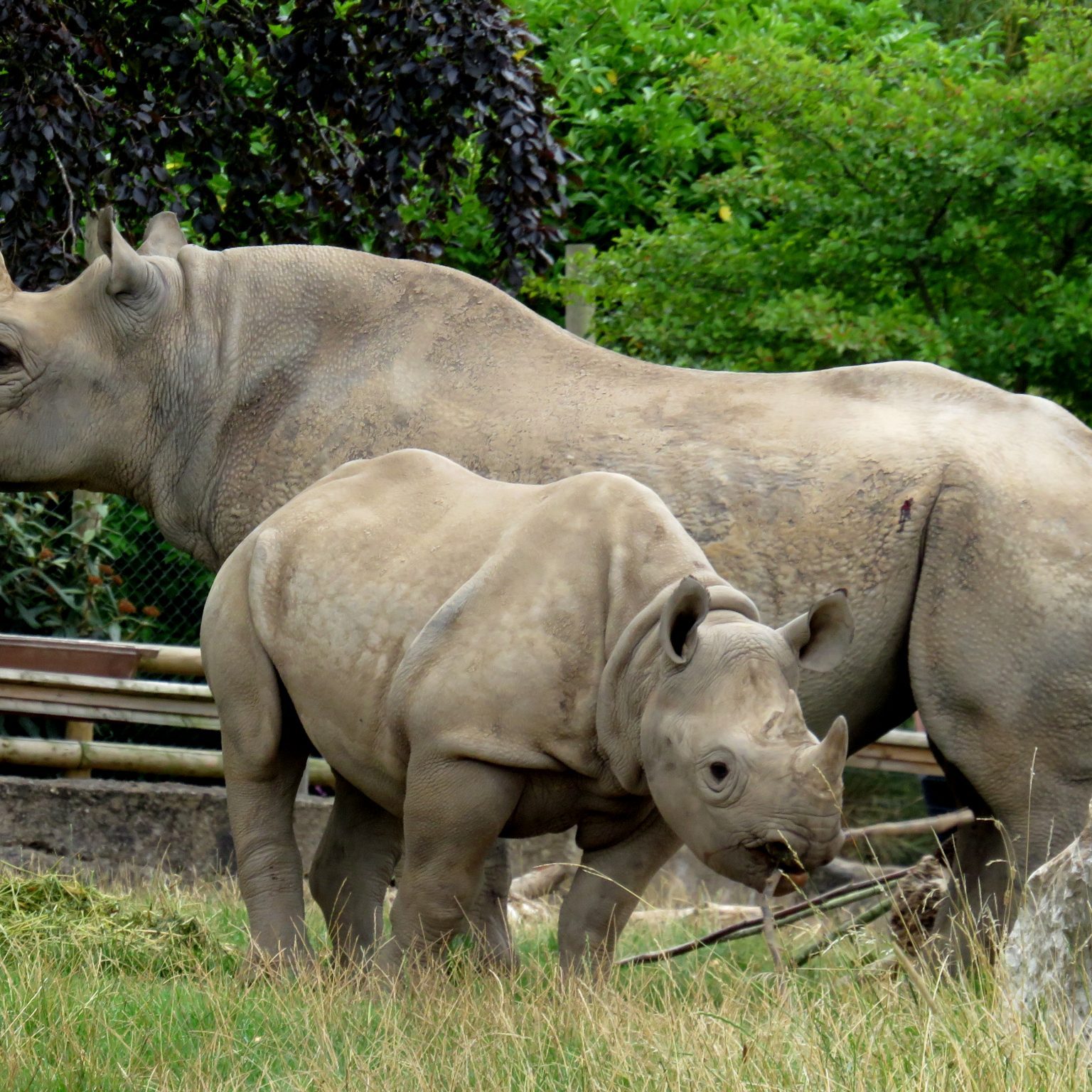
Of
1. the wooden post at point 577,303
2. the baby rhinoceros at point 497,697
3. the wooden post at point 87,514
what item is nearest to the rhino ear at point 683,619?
the baby rhinoceros at point 497,697

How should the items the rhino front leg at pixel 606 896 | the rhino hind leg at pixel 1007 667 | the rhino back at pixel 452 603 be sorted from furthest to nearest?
the rhino hind leg at pixel 1007 667, the rhino front leg at pixel 606 896, the rhino back at pixel 452 603

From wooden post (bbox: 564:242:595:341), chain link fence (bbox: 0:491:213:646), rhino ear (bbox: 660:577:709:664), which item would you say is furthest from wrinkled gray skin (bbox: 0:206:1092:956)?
chain link fence (bbox: 0:491:213:646)

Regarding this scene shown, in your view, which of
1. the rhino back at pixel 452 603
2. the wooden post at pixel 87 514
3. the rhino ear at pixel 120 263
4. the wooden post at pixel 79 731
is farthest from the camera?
the wooden post at pixel 87 514

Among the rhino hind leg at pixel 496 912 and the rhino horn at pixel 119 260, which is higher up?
the rhino horn at pixel 119 260

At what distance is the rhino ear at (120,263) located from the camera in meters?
6.10

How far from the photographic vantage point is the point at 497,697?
4.60 m

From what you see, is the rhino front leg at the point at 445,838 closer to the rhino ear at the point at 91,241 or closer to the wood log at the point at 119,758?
the rhino ear at the point at 91,241

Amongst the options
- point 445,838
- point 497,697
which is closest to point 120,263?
point 497,697

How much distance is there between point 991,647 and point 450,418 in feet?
6.16

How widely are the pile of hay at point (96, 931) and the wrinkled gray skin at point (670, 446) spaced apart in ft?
4.00

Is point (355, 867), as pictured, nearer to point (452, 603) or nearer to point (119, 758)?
point (452, 603)

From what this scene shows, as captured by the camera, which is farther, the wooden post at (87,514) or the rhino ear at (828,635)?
the wooden post at (87,514)

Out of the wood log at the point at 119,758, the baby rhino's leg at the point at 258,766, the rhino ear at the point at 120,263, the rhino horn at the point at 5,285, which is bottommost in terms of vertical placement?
the wood log at the point at 119,758

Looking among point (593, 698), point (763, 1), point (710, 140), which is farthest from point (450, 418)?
point (763, 1)
